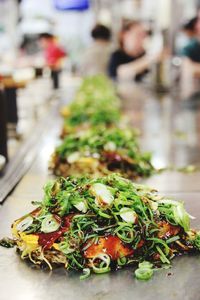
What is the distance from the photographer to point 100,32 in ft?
26.5

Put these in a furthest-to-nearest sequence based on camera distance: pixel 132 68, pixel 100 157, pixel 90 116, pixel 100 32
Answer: pixel 132 68 < pixel 100 32 < pixel 90 116 < pixel 100 157

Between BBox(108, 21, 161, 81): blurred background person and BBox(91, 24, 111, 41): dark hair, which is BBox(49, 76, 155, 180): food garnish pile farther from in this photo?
BBox(108, 21, 161, 81): blurred background person

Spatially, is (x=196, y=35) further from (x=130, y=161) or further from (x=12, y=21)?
(x=12, y=21)

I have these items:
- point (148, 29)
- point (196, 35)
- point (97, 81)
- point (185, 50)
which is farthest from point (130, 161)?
point (148, 29)

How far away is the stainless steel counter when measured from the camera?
1537 millimetres

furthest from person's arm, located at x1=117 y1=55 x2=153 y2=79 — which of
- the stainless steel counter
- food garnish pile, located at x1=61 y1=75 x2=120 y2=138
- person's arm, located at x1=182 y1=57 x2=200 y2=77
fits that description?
food garnish pile, located at x1=61 y1=75 x2=120 y2=138

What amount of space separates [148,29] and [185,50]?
552 centimetres

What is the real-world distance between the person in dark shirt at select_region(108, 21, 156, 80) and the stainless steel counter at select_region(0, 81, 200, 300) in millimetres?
3451

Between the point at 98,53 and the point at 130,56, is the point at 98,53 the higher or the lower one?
the higher one

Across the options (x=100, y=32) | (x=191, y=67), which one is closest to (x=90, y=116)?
(x=191, y=67)

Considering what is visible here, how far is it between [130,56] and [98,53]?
1.89ft

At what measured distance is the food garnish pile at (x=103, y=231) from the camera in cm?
166

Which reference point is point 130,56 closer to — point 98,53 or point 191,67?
point 98,53

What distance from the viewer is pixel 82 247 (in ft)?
5.43
